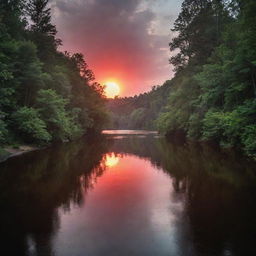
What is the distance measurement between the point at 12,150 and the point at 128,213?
1598cm

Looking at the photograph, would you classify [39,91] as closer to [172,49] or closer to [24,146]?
[24,146]

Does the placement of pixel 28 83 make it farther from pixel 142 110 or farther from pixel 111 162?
pixel 142 110

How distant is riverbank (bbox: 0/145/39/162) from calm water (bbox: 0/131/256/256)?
15.8 feet

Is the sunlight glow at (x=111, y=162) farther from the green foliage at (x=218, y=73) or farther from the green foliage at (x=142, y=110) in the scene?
the green foliage at (x=142, y=110)

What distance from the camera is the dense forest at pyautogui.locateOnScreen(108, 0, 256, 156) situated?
16.6 meters

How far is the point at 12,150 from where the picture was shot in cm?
2005

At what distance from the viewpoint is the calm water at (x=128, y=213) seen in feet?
16.7

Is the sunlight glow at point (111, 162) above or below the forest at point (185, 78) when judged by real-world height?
below

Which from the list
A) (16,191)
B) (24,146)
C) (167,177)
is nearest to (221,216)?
(167,177)

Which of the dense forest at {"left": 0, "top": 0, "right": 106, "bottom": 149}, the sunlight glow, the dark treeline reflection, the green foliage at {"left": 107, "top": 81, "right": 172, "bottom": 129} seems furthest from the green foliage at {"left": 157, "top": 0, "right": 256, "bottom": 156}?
the green foliage at {"left": 107, "top": 81, "right": 172, "bottom": 129}

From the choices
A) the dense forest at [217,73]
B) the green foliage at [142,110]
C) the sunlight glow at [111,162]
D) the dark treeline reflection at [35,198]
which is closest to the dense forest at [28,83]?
the dark treeline reflection at [35,198]

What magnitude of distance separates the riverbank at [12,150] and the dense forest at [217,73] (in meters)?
15.6

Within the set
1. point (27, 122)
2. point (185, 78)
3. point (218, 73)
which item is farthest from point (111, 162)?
point (185, 78)

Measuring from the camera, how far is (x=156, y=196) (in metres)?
8.96
